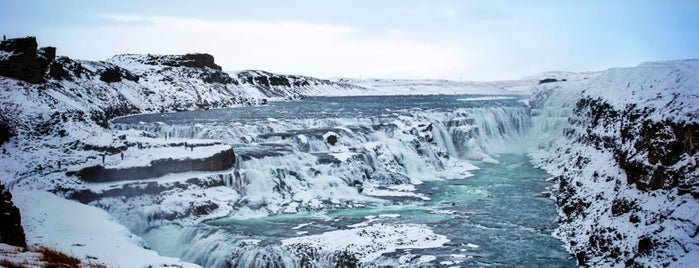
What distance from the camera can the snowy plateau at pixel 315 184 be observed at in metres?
14.8

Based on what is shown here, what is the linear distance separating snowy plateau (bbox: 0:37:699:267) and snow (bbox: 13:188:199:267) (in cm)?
7

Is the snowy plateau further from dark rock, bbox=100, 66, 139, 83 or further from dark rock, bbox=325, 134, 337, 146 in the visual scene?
dark rock, bbox=100, 66, 139, 83

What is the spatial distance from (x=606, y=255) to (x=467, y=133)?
2803 cm

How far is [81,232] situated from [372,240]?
8687 mm

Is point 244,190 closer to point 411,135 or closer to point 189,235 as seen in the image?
point 189,235

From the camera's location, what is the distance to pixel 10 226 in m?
13.3

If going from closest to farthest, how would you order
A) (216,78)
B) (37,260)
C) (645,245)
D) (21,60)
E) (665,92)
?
(37,260), (645,245), (665,92), (21,60), (216,78)

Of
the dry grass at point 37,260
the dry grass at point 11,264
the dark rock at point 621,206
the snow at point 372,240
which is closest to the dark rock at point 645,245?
the dark rock at point 621,206

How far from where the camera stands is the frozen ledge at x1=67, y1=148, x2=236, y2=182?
22703 mm

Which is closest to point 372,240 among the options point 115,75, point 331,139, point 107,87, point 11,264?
point 11,264

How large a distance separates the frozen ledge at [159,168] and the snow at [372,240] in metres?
8.32

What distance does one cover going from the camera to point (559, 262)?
1545cm

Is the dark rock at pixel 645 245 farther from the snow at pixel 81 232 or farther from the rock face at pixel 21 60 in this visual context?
the rock face at pixel 21 60

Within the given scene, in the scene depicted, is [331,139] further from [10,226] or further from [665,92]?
[10,226]
